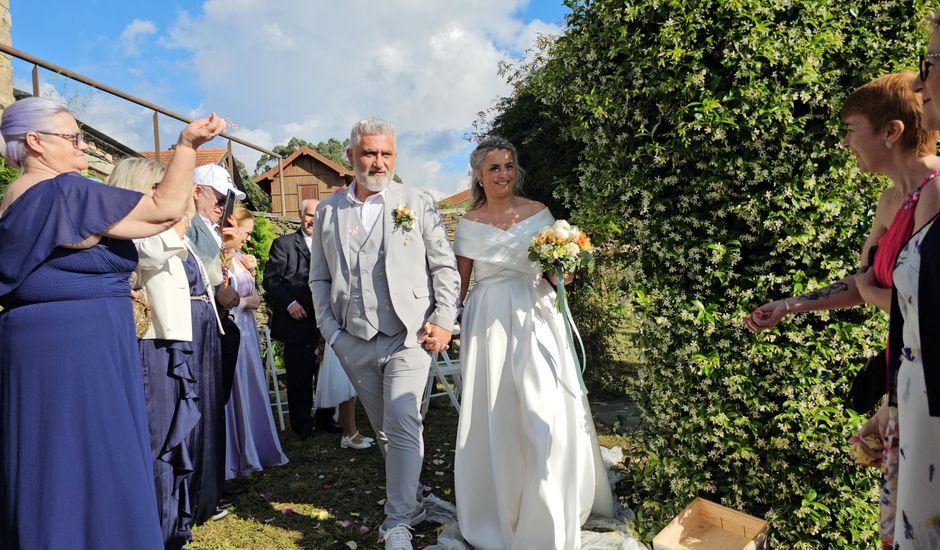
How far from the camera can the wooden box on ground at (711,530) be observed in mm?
2975

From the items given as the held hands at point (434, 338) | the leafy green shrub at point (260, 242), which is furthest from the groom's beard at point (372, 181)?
the leafy green shrub at point (260, 242)

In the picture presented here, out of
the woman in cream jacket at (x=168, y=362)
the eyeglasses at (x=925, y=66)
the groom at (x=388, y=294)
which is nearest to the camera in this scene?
the eyeglasses at (x=925, y=66)

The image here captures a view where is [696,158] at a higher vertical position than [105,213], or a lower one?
higher

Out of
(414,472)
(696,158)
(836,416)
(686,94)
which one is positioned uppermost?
(686,94)

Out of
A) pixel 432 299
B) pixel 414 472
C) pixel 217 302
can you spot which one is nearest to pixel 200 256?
pixel 217 302

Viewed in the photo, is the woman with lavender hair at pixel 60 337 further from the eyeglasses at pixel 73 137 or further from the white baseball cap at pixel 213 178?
the white baseball cap at pixel 213 178

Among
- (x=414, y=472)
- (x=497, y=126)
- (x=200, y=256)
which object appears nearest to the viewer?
(x=414, y=472)

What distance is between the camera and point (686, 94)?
2.88 metres

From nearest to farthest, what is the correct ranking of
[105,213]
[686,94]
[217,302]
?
[105,213], [686,94], [217,302]

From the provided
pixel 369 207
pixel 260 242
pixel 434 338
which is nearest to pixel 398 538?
pixel 434 338

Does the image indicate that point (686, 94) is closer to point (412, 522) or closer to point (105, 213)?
point (105, 213)

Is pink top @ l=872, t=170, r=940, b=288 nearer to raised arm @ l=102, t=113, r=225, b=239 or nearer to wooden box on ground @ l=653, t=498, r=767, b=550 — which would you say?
wooden box on ground @ l=653, t=498, r=767, b=550

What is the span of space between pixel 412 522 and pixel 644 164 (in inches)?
105

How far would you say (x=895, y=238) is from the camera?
1.85 m
